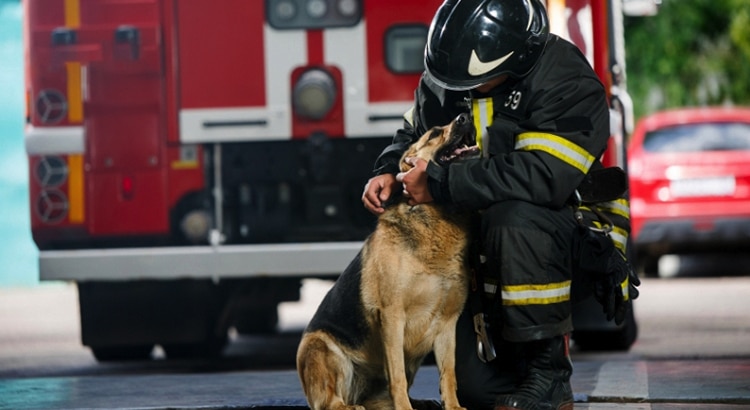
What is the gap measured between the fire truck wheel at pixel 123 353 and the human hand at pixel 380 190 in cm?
336

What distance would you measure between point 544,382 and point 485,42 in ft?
3.51

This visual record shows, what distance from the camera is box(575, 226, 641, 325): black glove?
462 cm

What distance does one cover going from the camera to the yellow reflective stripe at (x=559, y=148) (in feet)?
15.0

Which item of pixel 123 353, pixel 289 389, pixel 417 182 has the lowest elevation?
pixel 123 353

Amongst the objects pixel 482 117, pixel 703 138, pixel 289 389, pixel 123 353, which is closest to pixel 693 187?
pixel 703 138

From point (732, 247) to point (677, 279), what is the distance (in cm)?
181

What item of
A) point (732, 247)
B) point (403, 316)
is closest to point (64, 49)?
point (403, 316)

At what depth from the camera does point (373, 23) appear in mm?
7031

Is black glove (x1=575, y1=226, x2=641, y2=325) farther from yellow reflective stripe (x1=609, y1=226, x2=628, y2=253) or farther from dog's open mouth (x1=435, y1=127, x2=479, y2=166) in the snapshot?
dog's open mouth (x1=435, y1=127, x2=479, y2=166)

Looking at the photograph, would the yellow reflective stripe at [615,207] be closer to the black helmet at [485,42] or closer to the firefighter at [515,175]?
the firefighter at [515,175]

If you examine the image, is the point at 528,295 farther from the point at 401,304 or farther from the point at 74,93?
the point at 74,93

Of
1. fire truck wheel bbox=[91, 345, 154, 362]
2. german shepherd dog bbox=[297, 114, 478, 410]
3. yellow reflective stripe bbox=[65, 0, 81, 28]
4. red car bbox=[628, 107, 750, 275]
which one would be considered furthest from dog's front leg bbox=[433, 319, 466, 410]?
red car bbox=[628, 107, 750, 275]

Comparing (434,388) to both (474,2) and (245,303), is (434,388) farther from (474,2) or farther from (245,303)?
(245,303)

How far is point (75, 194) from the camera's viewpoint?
7.11m
